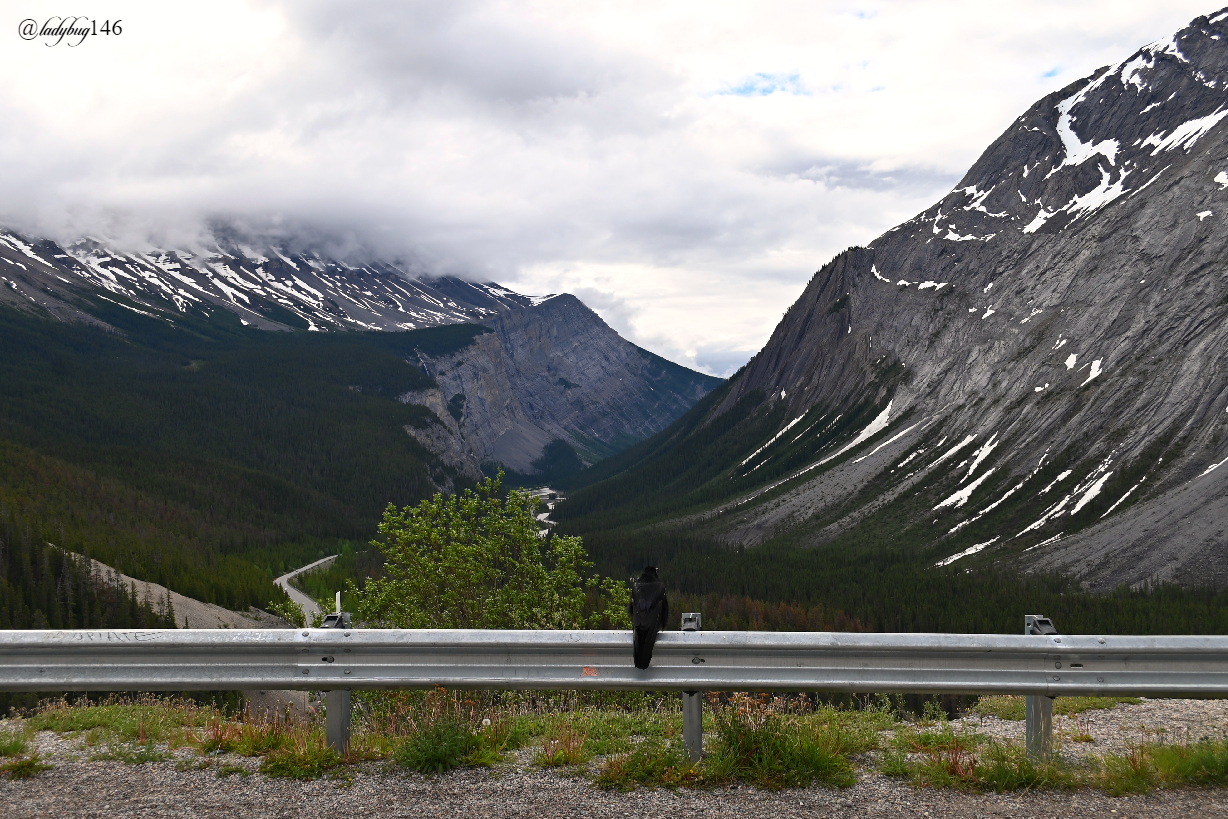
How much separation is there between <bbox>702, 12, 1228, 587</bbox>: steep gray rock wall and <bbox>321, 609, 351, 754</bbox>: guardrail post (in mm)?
97273

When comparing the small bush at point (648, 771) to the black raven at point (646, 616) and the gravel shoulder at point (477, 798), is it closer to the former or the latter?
the gravel shoulder at point (477, 798)

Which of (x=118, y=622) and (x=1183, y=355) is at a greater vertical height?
(x=1183, y=355)

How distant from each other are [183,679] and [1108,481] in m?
116

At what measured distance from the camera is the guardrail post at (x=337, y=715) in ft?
26.5

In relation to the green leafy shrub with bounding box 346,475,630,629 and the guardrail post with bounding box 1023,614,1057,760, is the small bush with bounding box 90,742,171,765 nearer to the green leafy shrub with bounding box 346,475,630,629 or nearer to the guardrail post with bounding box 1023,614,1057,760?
the guardrail post with bounding box 1023,614,1057,760

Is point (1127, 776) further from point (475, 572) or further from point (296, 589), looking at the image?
point (296, 589)

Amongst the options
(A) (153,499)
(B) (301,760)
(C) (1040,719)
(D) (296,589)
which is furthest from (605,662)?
(A) (153,499)

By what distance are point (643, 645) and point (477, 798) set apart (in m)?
2.08

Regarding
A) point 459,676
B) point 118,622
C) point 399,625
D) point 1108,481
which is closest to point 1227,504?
point 1108,481

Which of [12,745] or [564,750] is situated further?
[12,745]

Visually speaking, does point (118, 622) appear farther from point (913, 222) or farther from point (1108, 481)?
point (913, 222)

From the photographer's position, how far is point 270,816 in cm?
689

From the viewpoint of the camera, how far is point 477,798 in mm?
7191

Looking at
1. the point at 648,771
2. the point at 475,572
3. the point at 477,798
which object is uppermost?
the point at 475,572
